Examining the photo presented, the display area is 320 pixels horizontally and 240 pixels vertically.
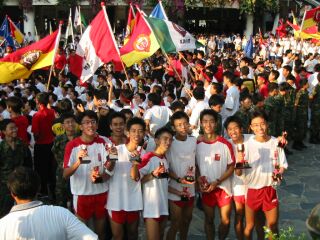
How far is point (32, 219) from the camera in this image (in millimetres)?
3123

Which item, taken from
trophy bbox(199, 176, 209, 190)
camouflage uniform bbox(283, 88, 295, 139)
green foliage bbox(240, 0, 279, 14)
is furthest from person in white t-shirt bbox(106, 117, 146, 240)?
green foliage bbox(240, 0, 279, 14)

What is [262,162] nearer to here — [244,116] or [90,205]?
[90,205]

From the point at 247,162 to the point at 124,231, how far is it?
1.58 metres

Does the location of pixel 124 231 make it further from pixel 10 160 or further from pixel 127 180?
pixel 10 160

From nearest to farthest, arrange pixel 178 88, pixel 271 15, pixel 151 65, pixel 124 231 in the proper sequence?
1. pixel 124 231
2. pixel 178 88
3. pixel 151 65
4. pixel 271 15

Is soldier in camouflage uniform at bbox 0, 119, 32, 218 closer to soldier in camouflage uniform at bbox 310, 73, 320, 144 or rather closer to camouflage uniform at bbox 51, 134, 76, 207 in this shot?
camouflage uniform at bbox 51, 134, 76, 207

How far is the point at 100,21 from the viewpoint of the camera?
8602 mm

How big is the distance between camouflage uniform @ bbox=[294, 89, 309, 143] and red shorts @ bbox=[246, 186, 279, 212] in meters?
5.41

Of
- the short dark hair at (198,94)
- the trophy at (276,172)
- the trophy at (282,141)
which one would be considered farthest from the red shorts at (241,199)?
the short dark hair at (198,94)

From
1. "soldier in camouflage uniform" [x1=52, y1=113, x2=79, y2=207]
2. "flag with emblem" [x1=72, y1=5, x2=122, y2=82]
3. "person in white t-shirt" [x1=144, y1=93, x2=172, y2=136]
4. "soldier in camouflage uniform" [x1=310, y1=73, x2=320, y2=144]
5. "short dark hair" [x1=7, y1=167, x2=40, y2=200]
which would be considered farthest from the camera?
"soldier in camouflage uniform" [x1=310, y1=73, x2=320, y2=144]

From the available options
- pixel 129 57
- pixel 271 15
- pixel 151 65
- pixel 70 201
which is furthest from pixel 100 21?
pixel 271 15

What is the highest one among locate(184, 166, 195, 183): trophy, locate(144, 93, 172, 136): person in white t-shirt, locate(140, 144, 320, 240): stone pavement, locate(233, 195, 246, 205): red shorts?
locate(144, 93, 172, 136): person in white t-shirt

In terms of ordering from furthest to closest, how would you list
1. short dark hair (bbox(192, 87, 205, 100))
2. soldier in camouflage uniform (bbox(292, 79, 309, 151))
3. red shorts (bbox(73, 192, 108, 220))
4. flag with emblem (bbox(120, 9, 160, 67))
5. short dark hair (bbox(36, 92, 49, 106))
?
1. soldier in camouflage uniform (bbox(292, 79, 309, 151))
2. flag with emblem (bbox(120, 9, 160, 67))
3. short dark hair (bbox(192, 87, 205, 100))
4. short dark hair (bbox(36, 92, 49, 106))
5. red shorts (bbox(73, 192, 108, 220))

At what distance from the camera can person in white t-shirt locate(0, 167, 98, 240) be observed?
10.1ft
